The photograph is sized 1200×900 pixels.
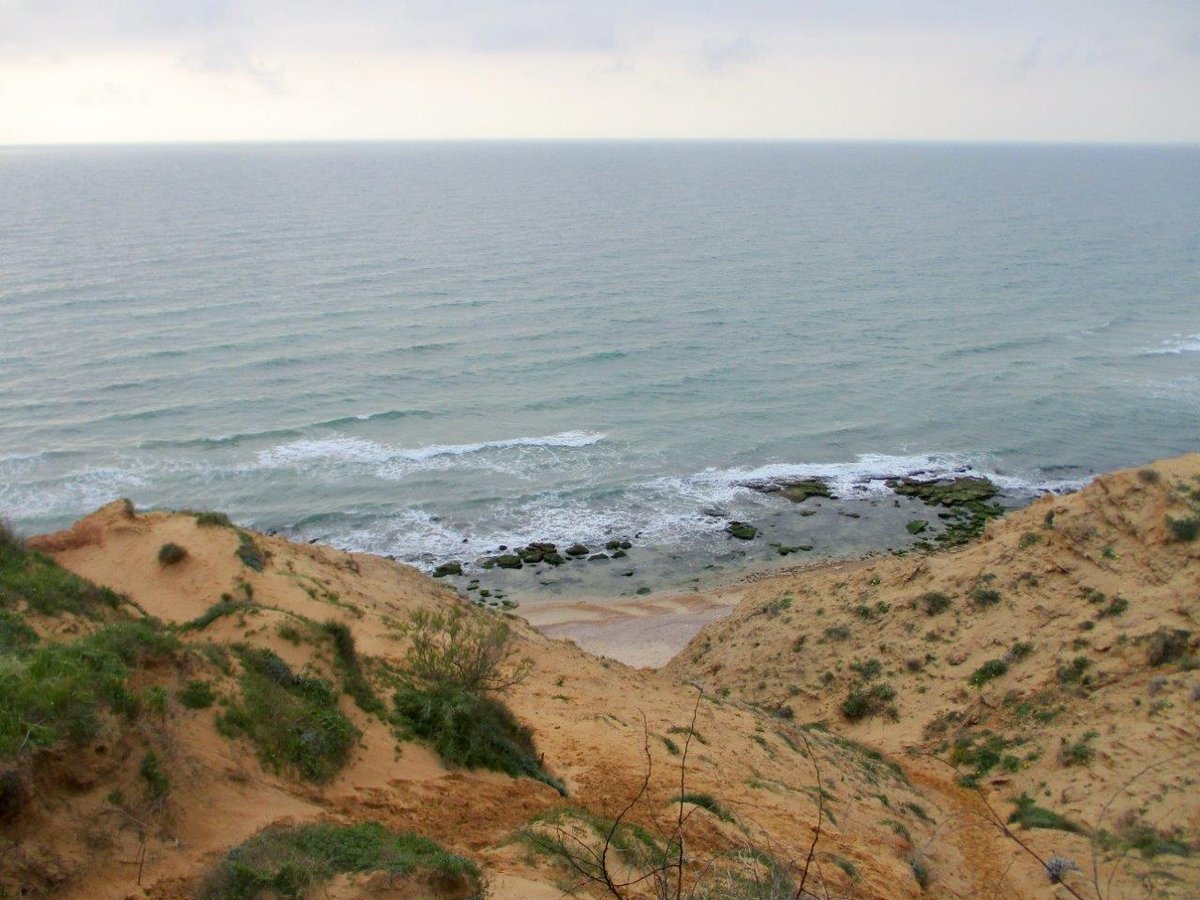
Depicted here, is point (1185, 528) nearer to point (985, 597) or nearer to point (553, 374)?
point (985, 597)

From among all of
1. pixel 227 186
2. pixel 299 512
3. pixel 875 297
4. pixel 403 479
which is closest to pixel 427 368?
pixel 403 479

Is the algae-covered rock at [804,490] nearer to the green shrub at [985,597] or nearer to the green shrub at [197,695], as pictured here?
the green shrub at [985,597]

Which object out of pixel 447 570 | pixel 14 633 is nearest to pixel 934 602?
pixel 447 570

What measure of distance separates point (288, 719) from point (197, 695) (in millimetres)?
1396

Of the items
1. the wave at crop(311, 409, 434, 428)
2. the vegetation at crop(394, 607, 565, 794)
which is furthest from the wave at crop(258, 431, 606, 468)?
the vegetation at crop(394, 607, 565, 794)

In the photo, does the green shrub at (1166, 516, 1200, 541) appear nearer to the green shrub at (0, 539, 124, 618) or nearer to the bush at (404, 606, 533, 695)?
the bush at (404, 606, 533, 695)

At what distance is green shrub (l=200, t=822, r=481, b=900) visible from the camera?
903 cm

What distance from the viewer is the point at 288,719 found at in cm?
1377

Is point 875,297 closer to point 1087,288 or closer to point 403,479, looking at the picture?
point 1087,288

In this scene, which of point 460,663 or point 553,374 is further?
point 553,374

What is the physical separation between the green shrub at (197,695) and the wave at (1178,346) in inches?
2695

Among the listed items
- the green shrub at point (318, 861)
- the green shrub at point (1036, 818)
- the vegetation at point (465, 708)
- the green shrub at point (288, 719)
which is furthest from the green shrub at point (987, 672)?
the green shrub at point (318, 861)

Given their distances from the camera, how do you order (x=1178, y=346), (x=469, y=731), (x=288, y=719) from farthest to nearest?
(x=1178, y=346)
(x=469, y=731)
(x=288, y=719)

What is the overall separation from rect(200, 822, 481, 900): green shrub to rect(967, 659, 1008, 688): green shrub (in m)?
16.4
